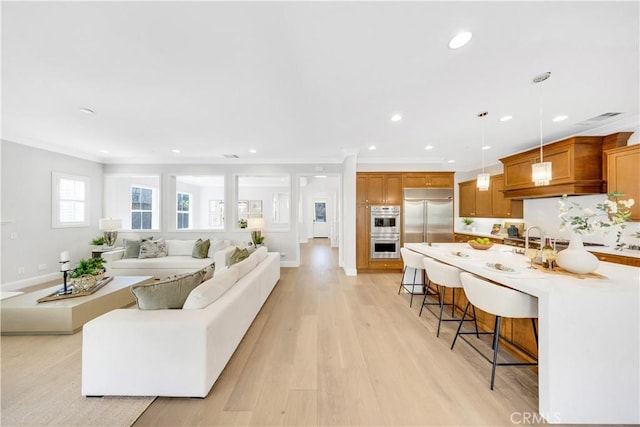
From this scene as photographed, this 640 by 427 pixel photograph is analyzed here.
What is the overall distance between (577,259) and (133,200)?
8.96 m

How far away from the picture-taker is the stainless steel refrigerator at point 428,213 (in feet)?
18.4

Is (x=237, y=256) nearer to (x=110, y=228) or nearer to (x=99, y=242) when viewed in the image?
(x=110, y=228)

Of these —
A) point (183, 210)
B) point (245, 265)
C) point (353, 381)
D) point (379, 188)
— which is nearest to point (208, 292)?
point (245, 265)

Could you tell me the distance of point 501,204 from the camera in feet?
17.1

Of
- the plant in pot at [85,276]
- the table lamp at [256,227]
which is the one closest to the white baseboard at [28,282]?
the plant in pot at [85,276]

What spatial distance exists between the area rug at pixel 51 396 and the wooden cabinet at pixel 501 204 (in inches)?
250

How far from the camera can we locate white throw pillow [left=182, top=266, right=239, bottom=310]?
6.23 feet

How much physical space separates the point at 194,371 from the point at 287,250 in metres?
4.37

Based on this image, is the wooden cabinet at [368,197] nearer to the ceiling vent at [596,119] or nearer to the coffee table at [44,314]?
the ceiling vent at [596,119]

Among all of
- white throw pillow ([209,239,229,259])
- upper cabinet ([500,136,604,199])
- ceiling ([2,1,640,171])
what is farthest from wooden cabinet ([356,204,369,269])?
upper cabinet ([500,136,604,199])

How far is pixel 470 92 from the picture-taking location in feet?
8.13

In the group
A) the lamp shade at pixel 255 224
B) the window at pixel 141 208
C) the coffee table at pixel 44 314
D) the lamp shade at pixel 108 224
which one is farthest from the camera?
the window at pixel 141 208

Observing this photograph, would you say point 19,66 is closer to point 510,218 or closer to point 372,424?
point 372,424

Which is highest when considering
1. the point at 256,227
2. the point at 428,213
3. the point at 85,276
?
the point at 428,213
